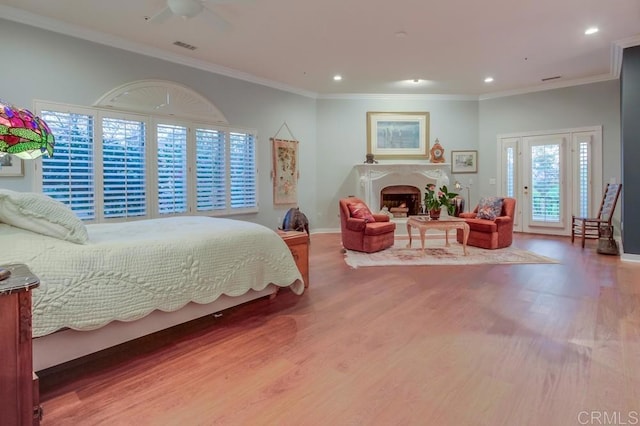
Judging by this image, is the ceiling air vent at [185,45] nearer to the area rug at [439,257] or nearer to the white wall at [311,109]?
the white wall at [311,109]

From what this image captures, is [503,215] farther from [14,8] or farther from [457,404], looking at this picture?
[14,8]

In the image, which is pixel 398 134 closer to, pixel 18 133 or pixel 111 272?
pixel 111 272

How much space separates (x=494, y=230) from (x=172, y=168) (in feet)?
16.9

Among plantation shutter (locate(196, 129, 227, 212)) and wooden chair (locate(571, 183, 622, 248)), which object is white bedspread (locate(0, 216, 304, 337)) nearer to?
plantation shutter (locate(196, 129, 227, 212))

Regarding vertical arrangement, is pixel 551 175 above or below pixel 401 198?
above

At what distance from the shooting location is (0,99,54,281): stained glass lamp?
1.10 metres

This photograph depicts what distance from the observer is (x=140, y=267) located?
2.17m

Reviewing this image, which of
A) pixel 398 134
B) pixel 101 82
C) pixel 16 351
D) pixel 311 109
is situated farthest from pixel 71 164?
pixel 398 134

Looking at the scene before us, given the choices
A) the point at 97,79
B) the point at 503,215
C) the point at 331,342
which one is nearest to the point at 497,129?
the point at 503,215

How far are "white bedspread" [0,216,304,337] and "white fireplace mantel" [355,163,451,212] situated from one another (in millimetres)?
4573

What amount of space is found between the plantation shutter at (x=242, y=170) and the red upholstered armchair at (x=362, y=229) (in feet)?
5.85

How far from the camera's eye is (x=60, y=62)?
13.6 feet

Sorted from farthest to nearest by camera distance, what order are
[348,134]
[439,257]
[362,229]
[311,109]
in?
[348,134]
[311,109]
[362,229]
[439,257]

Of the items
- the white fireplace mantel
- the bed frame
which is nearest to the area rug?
the white fireplace mantel
